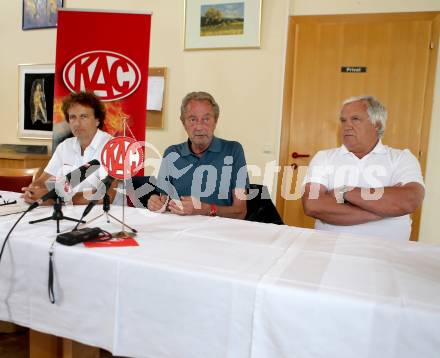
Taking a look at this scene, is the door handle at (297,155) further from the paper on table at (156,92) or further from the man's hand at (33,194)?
the man's hand at (33,194)

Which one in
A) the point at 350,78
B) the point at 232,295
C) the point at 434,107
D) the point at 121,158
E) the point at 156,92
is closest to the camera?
the point at 232,295

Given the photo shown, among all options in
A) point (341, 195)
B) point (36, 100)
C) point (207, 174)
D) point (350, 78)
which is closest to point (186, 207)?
point (207, 174)

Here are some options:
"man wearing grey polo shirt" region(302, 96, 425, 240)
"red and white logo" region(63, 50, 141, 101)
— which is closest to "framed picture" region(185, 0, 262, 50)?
"red and white logo" region(63, 50, 141, 101)

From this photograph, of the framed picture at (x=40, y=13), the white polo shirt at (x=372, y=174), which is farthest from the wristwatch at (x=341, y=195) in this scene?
the framed picture at (x=40, y=13)

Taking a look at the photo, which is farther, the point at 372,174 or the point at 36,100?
the point at 36,100

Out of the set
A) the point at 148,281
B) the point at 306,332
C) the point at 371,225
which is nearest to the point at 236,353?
the point at 306,332

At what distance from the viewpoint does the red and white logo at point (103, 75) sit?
2.52 meters

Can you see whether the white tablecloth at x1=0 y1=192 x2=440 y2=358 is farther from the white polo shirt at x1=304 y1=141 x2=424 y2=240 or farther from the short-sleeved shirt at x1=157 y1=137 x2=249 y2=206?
the short-sleeved shirt at x1=157 y1=137 x2=249 y2=206

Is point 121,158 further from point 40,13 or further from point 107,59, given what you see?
point 40,13

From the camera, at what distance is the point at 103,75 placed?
2.52 metres

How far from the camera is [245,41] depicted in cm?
311

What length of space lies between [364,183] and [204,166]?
0.81 m

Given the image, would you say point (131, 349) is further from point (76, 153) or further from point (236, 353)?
point (76, 153)

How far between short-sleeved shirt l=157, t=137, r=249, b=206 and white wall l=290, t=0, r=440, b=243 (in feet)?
5.69
